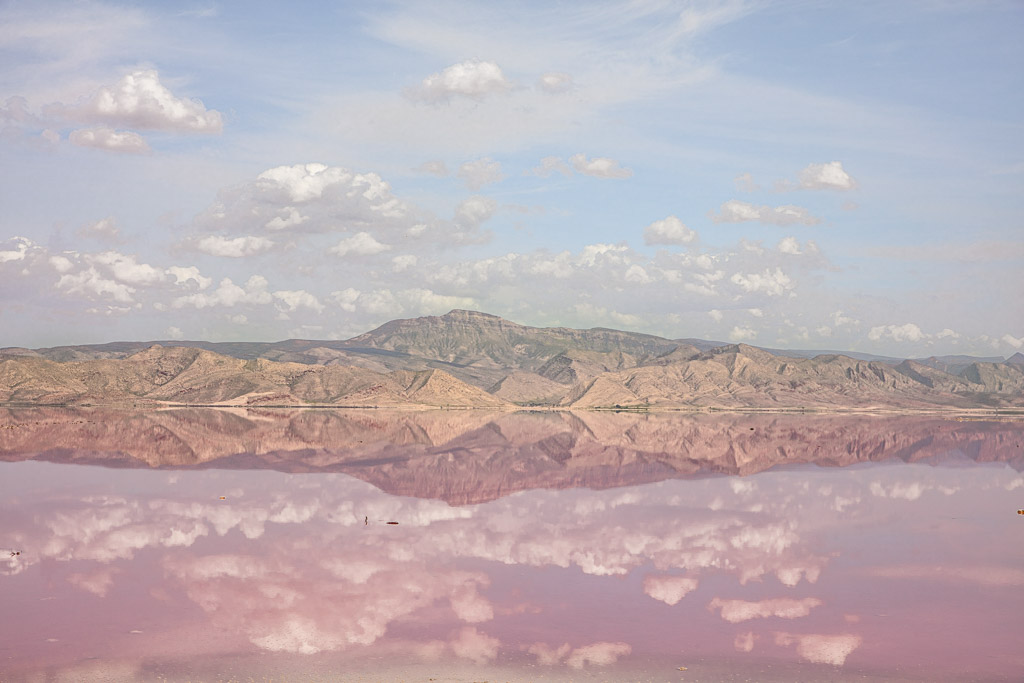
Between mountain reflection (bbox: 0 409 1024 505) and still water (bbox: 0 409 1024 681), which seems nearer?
still water (bbox: 0 409 1024 681)

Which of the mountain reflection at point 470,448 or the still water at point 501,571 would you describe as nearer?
the still water at point 501,571

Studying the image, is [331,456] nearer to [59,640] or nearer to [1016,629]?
[59,640]

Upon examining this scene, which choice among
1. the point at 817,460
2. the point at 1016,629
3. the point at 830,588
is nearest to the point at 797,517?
the point at 830,588

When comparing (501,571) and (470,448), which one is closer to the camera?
(501,571)

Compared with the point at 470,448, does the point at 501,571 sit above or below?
above
